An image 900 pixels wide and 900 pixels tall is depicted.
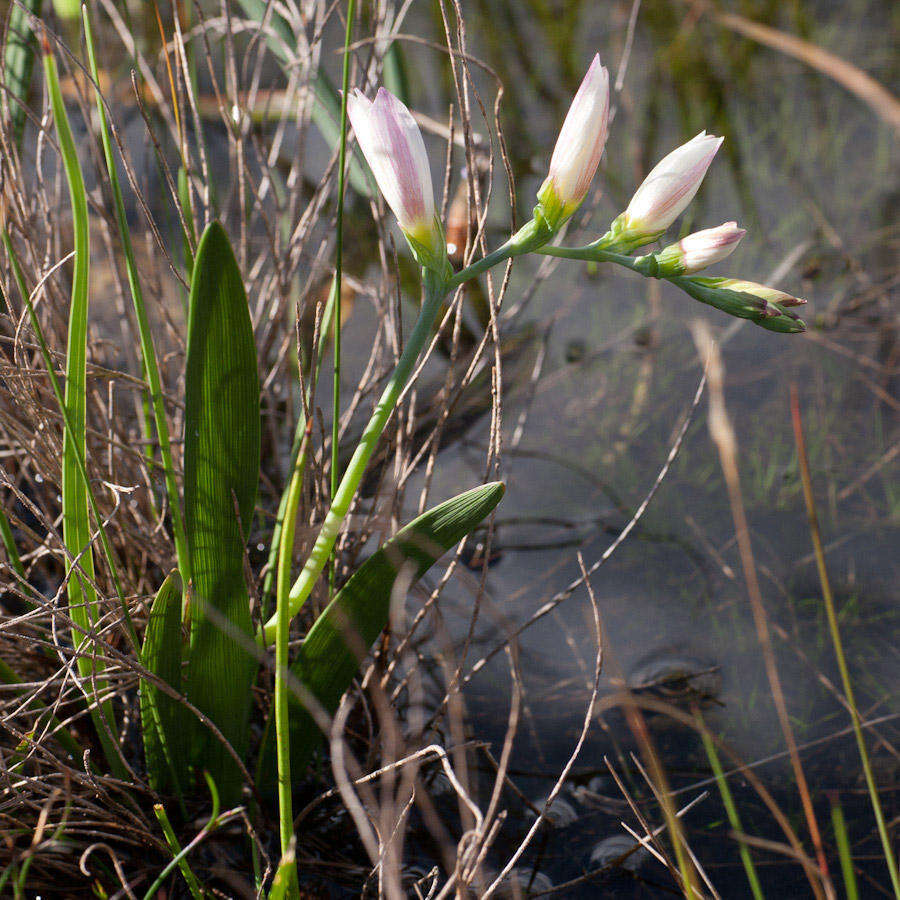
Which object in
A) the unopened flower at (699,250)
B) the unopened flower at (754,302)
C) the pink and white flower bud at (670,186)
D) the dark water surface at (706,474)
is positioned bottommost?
the dark water surface at (706,474)

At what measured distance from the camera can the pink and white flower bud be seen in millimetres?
510

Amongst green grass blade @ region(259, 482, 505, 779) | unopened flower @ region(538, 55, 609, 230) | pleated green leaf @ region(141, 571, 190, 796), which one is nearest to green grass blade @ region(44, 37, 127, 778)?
pleated green leaf @ region(141, 571, 190, 796)

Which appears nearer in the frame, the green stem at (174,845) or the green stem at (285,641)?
the green stem at (285,641)

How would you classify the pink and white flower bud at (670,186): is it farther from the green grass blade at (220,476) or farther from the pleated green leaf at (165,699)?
the pleated green leaf at (165,699)

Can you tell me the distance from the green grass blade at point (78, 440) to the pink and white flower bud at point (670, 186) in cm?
36

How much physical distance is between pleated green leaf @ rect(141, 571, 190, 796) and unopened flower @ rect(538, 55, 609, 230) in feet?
1.19

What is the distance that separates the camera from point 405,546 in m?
0.57

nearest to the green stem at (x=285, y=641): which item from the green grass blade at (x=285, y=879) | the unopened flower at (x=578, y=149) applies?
the green grass blade at (x=285, y=879)

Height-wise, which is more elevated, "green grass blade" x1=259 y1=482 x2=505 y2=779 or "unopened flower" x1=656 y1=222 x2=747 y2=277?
"unopened flower" x1=656 y1=222 x2=747 y2=277

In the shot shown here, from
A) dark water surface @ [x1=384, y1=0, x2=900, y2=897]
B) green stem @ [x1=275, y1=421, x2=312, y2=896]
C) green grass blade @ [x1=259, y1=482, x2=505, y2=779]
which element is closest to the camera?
green stem @ [x1=275, y1=421, x2=312, y2=896]

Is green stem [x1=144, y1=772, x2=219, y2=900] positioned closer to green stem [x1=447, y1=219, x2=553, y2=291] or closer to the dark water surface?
the dark water surface

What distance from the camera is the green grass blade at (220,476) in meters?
0.53

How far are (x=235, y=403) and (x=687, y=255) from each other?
1.05 feet

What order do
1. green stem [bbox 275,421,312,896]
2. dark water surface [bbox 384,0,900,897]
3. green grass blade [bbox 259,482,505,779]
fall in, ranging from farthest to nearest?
dark water surface [bbox 384,0,900,897] → green grass blade [bbox 259,482,505,779] → green stem [bbox 275,421,312,896]
